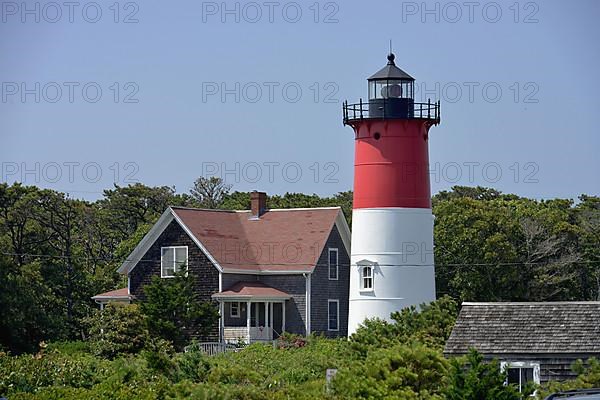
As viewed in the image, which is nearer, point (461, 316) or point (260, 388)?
point (260, 388)

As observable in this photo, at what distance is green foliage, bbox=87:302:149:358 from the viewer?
144 ft

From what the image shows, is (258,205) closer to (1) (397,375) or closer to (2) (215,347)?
(2) (215,347)

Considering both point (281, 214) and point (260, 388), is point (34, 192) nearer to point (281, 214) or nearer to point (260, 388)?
point (281, 214)

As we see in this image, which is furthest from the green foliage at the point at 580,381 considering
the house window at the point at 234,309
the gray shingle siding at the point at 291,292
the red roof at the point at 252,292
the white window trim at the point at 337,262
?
the white window trim at the point at 337,262

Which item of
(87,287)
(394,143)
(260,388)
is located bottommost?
(260,388)

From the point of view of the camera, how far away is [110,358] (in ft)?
142

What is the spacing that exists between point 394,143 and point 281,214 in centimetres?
1097

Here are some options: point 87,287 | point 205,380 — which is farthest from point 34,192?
point 205,380

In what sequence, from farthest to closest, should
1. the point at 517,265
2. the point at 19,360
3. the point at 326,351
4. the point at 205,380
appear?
the point at 517,265 → the point at 326,351 → the point at 19,360 → the point at 205,380

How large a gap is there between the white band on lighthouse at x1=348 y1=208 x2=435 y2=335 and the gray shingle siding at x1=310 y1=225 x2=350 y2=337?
625cm

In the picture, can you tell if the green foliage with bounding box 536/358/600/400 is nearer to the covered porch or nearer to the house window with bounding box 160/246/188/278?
the covered porch

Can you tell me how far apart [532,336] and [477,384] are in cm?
717

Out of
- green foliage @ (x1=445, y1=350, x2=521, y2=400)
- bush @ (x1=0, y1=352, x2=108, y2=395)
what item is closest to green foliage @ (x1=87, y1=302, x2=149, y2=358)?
bush @ (x1=0, y1=352, x2=108, y2=395)

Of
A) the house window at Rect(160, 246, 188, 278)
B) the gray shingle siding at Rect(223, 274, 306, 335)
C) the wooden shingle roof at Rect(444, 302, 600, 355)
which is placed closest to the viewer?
the wooden shingle roof at Rect(444, 302, 600, 355)
